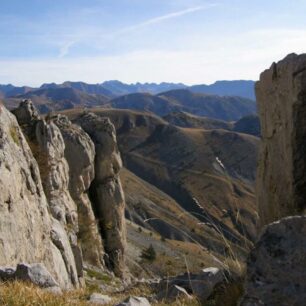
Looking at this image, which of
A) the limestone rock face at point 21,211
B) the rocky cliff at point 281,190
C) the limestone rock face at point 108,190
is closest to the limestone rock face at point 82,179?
the limestone rock face at point 108,190

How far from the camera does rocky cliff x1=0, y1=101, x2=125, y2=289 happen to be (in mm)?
19125

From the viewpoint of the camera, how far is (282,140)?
11117 mm

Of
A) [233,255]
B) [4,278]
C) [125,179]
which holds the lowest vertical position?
[125,179]

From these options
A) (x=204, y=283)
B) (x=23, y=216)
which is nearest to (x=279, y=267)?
(x=204, y=283)

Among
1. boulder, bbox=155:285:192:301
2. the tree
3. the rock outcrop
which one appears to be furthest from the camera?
the tree

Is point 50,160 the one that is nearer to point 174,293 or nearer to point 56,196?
point 56,196

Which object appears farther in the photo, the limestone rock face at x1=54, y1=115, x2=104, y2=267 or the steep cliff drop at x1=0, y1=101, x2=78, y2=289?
the limestone rock face at x1=54, y1=115, x2=104, y2=267

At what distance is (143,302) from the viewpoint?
777 centimetres

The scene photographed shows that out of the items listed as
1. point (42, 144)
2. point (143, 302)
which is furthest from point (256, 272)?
point (42, 144)

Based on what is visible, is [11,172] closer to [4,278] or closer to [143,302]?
[4,278]

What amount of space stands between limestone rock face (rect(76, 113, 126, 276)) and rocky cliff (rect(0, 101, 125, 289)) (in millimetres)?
121

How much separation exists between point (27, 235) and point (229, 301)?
13.9 meters

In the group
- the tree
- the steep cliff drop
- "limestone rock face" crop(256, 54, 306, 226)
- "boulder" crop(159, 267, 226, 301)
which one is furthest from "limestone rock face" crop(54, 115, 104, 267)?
"limestone rock face" crop(256, 54, 306, 226)

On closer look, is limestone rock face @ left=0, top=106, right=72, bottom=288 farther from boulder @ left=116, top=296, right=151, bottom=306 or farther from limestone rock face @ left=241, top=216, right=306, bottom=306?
limestone rock face @ left=241, top=216, right=306, bottom=306
